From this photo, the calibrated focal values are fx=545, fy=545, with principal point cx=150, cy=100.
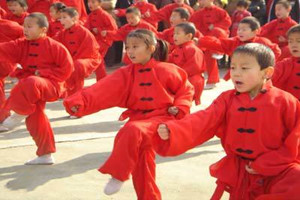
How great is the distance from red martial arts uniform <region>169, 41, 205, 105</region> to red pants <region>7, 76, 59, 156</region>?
7.42 feet

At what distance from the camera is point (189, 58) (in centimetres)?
713

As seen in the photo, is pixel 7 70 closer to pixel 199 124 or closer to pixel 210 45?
pixel 210 45

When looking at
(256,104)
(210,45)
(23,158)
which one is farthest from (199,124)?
(210,45)

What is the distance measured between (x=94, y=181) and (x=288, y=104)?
2.23 meters

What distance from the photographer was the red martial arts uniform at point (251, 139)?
3.35 m

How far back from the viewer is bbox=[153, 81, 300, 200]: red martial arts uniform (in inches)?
132

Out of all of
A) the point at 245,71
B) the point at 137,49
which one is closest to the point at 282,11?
the point at 137,49

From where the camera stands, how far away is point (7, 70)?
22.9 feet

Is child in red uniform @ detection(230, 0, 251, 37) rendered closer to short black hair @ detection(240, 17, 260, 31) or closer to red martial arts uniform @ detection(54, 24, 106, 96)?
short black hair @ detection(240, 17, 260, 31)

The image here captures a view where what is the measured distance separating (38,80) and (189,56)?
8.33ft

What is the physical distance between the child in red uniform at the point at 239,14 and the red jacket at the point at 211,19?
858 mm

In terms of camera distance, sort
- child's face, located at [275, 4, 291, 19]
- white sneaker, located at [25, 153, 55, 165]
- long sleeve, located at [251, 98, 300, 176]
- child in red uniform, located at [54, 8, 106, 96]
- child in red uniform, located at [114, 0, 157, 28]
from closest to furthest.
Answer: long sleeve, located at [251, 98, 300, 176], white sneaker, located at [25, 153, 55, 165], child in red uniform, located at [54, 8, 106, 96], child's face, located at [275, 4, 291, 19], child in red uniform, located at [114, 0, 157, 28]

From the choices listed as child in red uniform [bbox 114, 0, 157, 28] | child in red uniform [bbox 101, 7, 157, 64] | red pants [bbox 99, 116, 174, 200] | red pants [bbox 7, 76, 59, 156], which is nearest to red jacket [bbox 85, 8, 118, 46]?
child in red uniform [bbox 101, 7, 157, 64]

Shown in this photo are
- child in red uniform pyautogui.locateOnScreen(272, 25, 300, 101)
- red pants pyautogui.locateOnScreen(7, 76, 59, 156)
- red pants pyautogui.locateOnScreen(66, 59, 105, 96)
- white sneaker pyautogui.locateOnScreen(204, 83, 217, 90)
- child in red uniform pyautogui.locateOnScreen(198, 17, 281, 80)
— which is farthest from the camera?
white sneaker pyautogui.locateOnScreen(204, 83, 217, 90)
